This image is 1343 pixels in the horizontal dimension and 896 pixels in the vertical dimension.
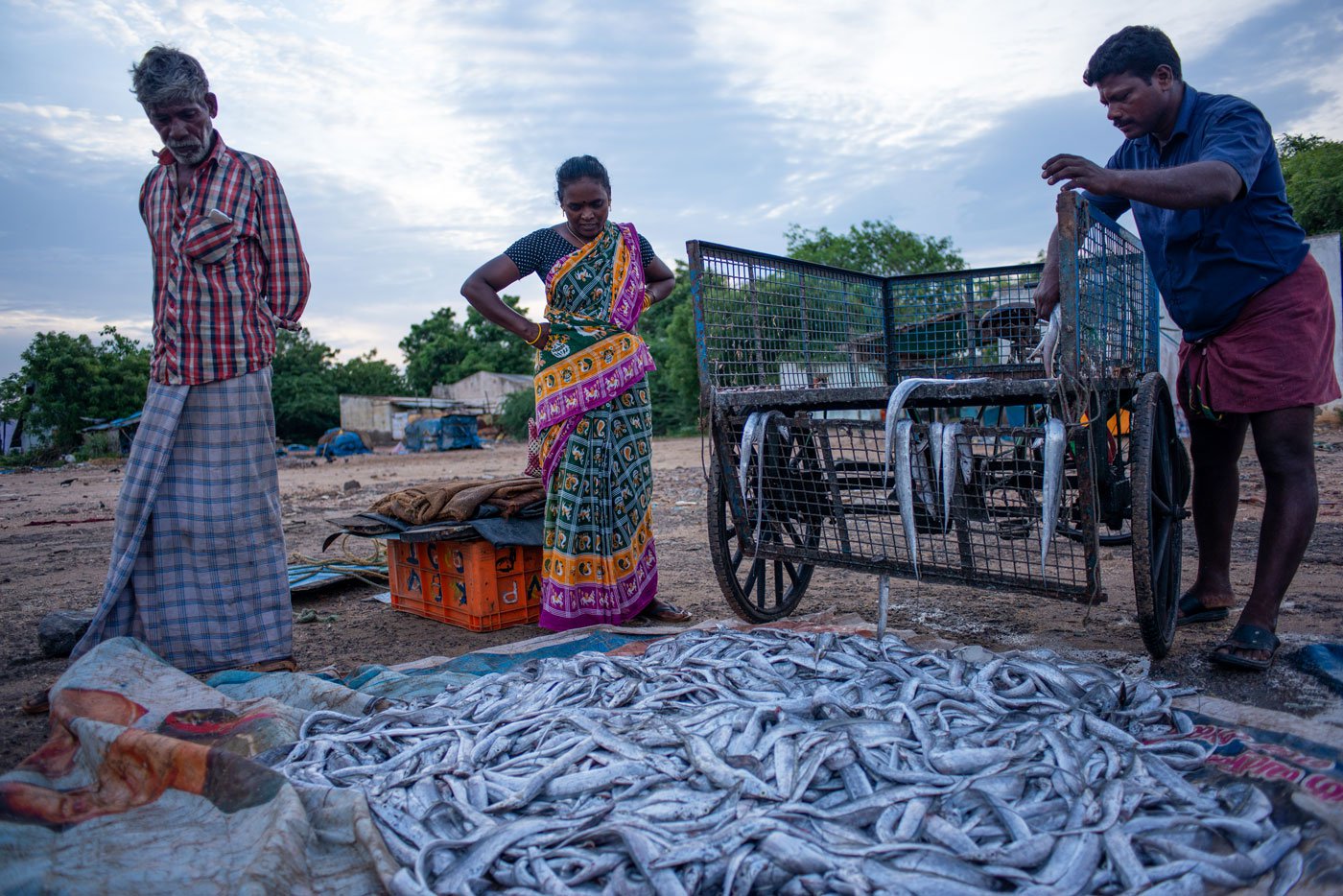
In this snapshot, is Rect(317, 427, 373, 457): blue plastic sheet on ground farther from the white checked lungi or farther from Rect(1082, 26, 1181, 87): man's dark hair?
Rect(1082, 26, 1181, 87): man's dark hair

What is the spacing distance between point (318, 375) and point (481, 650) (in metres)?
43.6

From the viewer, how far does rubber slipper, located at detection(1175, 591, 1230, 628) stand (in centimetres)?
380

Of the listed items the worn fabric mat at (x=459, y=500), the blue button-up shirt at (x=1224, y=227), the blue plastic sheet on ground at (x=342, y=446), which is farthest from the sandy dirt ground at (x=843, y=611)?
the blue plastic sheet on ground at (x=342, y=446)

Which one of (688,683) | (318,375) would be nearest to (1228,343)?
(688,683)

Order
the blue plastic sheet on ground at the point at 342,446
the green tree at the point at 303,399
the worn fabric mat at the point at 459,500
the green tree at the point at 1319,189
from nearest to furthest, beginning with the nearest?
the worn fabric mat at the point at 459,500 → the green tree at the point at 1319,189 → the blue plastic sheet on ground at the point at 342,446 → the green tree at the point at 303,399

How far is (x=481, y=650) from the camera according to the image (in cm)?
363

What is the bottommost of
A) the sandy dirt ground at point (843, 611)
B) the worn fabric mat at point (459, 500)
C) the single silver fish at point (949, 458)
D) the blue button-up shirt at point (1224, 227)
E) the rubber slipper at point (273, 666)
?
the sandy dirt ground at point (843, 611)

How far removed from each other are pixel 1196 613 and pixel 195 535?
4.31 meters

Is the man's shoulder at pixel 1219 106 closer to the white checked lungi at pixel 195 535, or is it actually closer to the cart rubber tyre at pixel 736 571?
the cart rubber tyre at pixel 736 571

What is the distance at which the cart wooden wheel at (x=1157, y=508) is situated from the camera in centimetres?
284

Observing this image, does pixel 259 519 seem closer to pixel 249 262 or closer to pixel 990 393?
pixel 249 262

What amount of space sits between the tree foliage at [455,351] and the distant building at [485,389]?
0.95 meters

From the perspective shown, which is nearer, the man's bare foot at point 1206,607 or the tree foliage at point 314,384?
the man's bare foot at point 1206,607

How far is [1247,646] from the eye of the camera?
3049 millimetres
